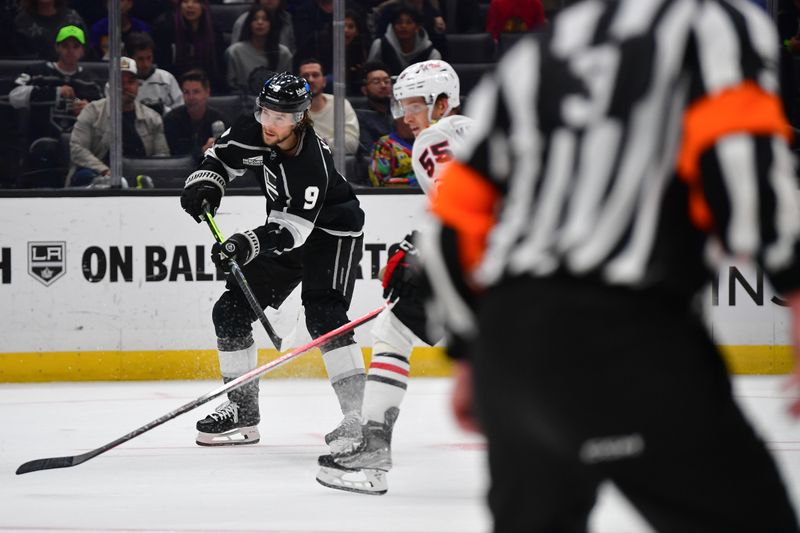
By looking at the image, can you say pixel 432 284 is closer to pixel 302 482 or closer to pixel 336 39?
pixel 302 482

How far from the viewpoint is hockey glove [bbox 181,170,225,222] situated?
4.25 meters

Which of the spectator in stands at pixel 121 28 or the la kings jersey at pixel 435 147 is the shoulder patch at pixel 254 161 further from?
the spectator in stands at pixel 121 28

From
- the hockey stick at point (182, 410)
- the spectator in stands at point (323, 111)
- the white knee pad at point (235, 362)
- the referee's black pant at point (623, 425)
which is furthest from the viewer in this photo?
the spectator in stands at point (323, 111)

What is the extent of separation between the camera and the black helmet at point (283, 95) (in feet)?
13.2

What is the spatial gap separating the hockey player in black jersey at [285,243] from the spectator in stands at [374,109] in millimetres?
1849

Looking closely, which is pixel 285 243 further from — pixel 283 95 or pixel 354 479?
pixel 354 479

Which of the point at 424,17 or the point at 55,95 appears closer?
the point at 55,95

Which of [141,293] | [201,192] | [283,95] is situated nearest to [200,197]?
[201,192]

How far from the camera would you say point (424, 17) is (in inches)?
249

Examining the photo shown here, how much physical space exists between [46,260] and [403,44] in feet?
6.08

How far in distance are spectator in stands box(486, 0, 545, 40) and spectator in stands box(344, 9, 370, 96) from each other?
612mm

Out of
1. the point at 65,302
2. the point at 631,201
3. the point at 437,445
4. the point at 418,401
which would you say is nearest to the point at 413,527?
the point at 437,445

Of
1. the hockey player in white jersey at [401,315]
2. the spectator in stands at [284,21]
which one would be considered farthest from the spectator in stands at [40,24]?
the hockey player in white jersey at [401,315]

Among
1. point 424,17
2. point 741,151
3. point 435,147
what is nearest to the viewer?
point 741,151
